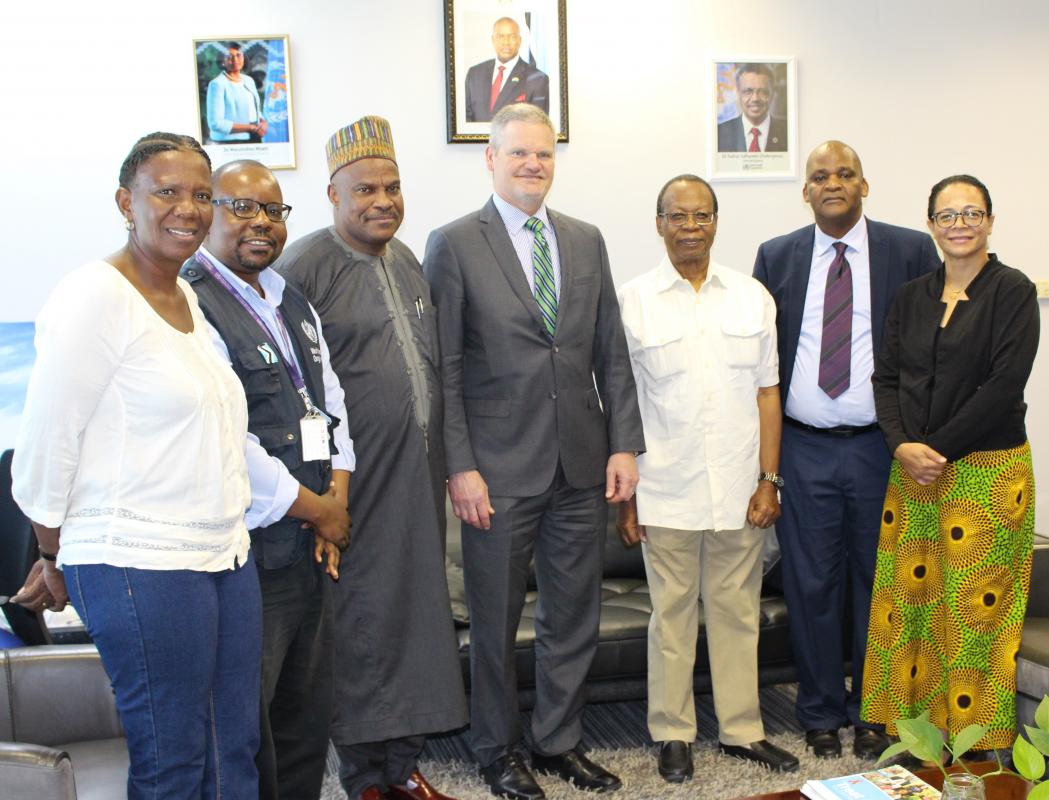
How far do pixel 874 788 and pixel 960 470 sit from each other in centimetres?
101

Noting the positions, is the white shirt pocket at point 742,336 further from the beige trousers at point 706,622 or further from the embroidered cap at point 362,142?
the embroidered cap at point 362,142

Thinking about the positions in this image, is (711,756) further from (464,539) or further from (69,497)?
(69,497)

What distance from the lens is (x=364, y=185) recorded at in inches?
92.4

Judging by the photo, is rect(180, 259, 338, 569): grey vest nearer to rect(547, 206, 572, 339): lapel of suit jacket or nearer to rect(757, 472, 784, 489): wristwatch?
rect(547, 206, 572, 339): lapel of suit jacket

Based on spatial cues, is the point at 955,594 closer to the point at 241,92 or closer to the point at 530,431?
the point at 530,431

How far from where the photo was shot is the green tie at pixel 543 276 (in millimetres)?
2549

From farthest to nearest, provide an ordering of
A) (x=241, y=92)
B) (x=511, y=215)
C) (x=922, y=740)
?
(x=241, y=92), (x=511, y=215), (x=922, y=740)

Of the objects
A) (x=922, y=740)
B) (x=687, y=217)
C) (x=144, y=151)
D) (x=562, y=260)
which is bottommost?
(x=922, y=740)

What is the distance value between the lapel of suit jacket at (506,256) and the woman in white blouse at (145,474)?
953 mm

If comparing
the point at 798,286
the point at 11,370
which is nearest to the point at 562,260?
the point at 798,286

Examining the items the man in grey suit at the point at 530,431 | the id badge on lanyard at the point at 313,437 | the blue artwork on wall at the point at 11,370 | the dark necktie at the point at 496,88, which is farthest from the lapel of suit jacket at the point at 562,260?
the blue artwork on wall at the point at 11,370

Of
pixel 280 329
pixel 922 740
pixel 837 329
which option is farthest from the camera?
pixel 837 329

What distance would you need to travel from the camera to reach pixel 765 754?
9.05ft

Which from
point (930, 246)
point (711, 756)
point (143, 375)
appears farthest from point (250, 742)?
point (930, 246)
